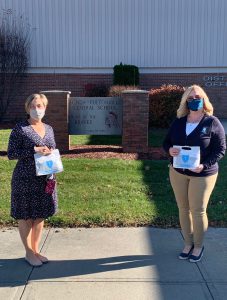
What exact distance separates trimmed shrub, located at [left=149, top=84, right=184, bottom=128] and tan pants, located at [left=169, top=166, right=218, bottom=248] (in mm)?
9025

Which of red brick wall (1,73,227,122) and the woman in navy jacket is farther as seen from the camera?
red brick wall (1,73,227,122)

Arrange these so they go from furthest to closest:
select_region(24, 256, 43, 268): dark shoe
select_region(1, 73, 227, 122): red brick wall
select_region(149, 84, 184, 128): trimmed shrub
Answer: select_region(1, 73, 227, 122): red brick wall < select_region(149, 84, 184, 128): trimmed shrub < select_region(24, 256, 43, 268): dark shoe

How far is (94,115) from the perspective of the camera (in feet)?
33.2

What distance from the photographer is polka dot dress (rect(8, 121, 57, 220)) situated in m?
4.22

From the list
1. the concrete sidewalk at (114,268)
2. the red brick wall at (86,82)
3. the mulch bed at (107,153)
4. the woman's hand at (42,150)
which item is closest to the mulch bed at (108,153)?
the mulch bed at (107,153)

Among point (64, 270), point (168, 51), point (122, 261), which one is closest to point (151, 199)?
point (122, 261)

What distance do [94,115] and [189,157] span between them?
6.10m

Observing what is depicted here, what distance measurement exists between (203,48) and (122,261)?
13819mm

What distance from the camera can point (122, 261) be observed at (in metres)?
4.60

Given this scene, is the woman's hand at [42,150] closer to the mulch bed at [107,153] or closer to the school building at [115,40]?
the mulch bed at [107,153]

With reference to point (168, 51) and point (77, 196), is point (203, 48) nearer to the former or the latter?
point (168, 51)

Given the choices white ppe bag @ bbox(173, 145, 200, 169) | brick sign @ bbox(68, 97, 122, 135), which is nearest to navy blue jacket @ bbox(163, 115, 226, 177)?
white ppe bag @ bbox(173, 145, 200, 169)

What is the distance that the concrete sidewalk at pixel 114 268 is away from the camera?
3920 mm

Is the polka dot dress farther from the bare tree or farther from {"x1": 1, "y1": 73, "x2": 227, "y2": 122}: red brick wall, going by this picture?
{"x1": 1, "y1": 73, "x2": 227, "y2": 122}: red brick wall
